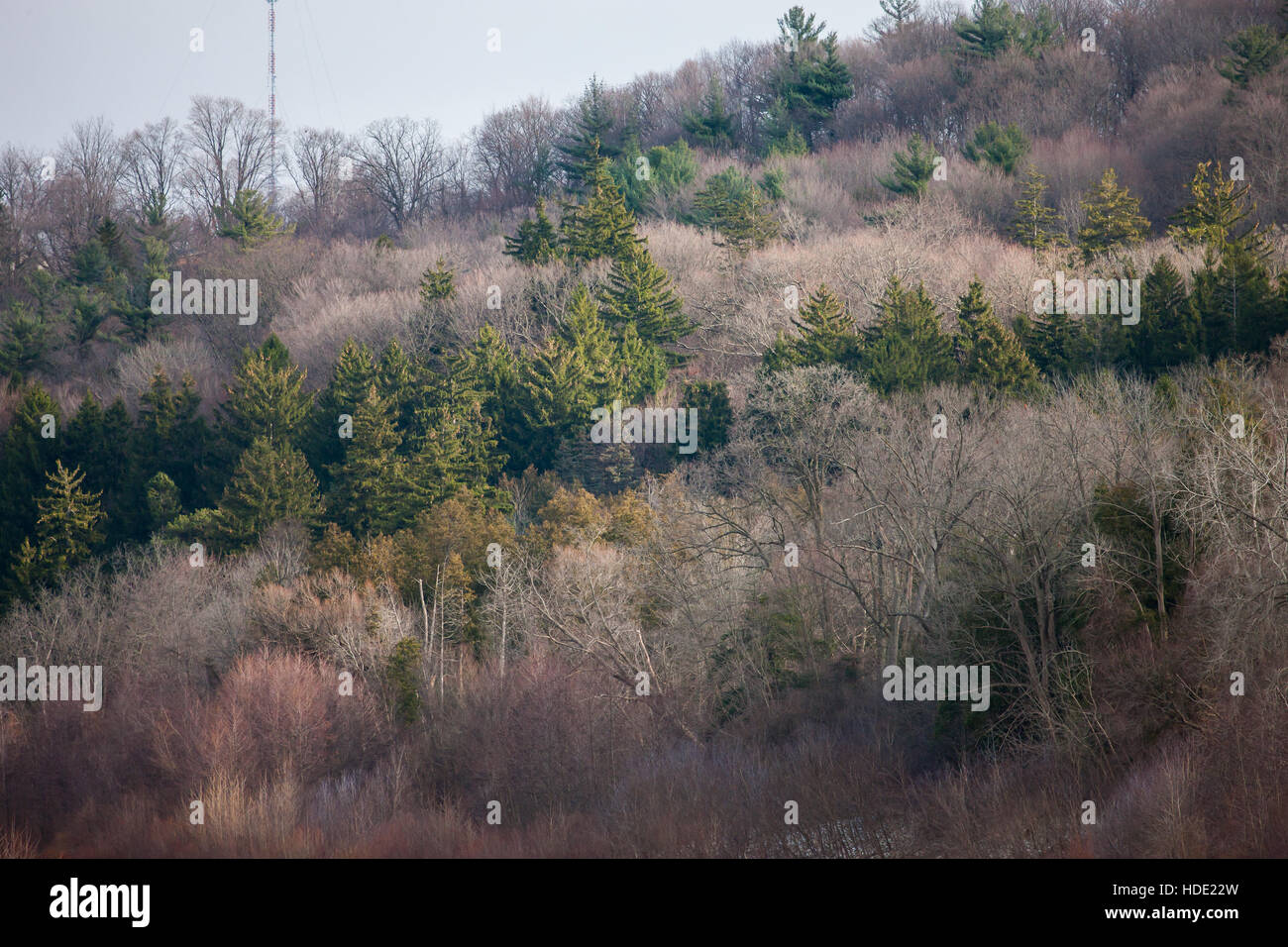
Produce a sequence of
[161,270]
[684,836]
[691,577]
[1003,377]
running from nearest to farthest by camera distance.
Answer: [684,836], [691,577], [1003,377], [161,270]

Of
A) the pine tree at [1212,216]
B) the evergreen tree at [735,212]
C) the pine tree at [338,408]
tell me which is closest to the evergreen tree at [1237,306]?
the pine tree at [1212,216]

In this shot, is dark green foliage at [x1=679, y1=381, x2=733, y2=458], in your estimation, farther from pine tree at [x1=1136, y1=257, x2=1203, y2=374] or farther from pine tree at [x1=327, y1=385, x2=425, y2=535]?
pine tree at [x1=1136, y1=257, x2=1203, y2=374]

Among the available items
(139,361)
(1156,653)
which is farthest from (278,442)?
(1156,653)

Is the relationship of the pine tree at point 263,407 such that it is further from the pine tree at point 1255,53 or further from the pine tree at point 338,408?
the pine tree at point 1255,53

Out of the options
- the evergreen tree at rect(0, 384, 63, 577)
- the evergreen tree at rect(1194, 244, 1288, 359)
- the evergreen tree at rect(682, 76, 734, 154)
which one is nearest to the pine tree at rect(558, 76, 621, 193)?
the evergreen tree at rect(682, 76, 734, 154)

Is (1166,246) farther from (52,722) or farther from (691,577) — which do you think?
(52,722)

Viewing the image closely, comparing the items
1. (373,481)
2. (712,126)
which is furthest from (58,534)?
(712,126)
